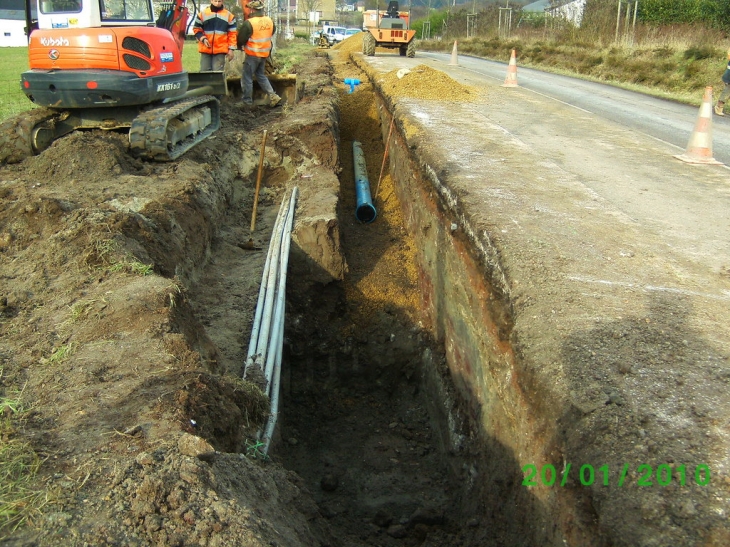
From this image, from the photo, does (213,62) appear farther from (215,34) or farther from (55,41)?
(55,41)

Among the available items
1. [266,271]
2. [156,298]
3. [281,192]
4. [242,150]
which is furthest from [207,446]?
[242,150]

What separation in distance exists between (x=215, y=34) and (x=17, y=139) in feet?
17.0

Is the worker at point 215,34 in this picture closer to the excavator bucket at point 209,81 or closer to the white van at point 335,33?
the excavator bucket at point 209,81

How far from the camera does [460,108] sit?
1066 cm

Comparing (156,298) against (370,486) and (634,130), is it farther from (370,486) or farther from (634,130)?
(634,130)

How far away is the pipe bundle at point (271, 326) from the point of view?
439cm

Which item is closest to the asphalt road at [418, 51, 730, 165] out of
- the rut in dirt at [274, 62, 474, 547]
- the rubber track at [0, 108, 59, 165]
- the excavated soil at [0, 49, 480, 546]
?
the rut in dirt at [274, 62, 474, 547]

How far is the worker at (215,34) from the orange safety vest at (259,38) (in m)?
0.37

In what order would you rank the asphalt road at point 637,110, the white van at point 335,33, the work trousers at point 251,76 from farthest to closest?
the white van at point 335,33 → the work trousers at point 251,76 → the asphalt road at point 637,110

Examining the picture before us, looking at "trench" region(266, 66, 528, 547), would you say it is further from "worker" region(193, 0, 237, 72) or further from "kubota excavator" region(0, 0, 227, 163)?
"worker" region(193, 0, 237, 72)

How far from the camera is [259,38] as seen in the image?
38.1 feet

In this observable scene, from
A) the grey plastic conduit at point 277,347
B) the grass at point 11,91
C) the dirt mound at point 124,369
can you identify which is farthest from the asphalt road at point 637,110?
the grass at point 11,91

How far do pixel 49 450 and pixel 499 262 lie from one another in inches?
117

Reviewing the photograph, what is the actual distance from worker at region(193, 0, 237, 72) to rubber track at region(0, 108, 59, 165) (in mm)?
4566
